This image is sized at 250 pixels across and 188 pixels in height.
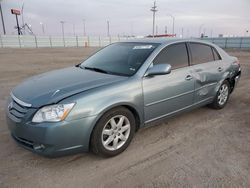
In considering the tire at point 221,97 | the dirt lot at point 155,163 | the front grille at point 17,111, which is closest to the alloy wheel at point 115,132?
the dirt lot at point 155,163

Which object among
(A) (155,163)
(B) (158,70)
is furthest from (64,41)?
(A) (155,163)

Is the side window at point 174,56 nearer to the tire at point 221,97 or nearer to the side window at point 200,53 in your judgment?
the side window at point 200,53

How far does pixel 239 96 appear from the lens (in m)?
5.73

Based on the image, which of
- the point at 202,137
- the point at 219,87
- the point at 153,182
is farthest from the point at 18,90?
the point at 219,87

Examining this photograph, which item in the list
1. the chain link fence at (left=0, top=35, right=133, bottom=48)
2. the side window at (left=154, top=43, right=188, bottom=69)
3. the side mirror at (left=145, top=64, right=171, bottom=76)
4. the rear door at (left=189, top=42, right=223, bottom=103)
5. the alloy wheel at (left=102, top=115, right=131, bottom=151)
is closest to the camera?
the alloy wheel at (left=102, top=115, right=131, bottom=151)

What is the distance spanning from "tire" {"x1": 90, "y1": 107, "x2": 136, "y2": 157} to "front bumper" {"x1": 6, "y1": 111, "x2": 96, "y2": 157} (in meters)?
0.14

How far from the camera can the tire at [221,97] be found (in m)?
4.55

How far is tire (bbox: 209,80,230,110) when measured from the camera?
4554 millimetres

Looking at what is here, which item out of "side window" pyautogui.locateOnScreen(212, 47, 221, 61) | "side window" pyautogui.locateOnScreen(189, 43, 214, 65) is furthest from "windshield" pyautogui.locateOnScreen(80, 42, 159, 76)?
"side window" pyautogui.locateOnScreen(212, 47, 221, 61)

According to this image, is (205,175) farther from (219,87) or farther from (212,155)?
(219,87)

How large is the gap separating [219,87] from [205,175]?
248cm

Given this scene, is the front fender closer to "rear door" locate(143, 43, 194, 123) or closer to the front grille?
"rear door" locate(143, 43, 194, 123)

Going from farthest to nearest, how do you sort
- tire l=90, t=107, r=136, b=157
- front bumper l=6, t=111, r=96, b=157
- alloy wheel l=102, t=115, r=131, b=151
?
alloy wheel l=102, t=115, r=131, b=151 → tire l=90, t=107, r=136, b=157 → front bumper l=6, t=111, r=96, b=157

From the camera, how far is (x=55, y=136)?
2.37m
